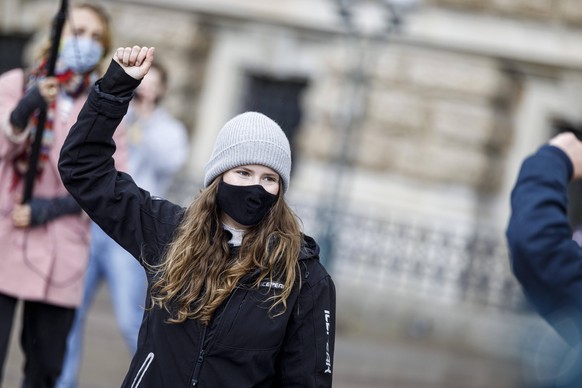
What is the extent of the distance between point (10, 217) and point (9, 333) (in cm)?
46

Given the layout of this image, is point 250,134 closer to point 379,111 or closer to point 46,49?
point 46,49

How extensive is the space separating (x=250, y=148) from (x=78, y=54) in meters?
1.82

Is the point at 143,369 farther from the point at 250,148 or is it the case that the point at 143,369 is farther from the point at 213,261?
the point at 250,148

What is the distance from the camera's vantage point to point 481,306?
12180 millimetres

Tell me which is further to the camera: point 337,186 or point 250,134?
point 337,186

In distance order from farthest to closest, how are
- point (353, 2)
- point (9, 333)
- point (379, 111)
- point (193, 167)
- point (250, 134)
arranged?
point (193, 167) → point (379, 111) → point (353, 2) → point (9, 333) → point (250, 134)

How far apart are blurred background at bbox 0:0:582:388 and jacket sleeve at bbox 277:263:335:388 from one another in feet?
25.5

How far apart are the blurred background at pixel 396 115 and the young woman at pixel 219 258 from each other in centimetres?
767

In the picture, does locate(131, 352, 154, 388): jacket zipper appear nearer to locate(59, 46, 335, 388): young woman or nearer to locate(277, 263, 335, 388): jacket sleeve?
locate(59, 46, 335, 388): young woman

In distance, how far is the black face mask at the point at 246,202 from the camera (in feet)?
11.3

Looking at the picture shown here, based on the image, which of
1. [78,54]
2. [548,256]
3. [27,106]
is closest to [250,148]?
[548,256]

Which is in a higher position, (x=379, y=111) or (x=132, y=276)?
(x=379, y=111)

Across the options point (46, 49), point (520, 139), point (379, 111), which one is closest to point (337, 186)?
point (379, 111)

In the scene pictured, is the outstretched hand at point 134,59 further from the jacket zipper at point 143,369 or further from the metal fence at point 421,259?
the metal fence at point 421,259
